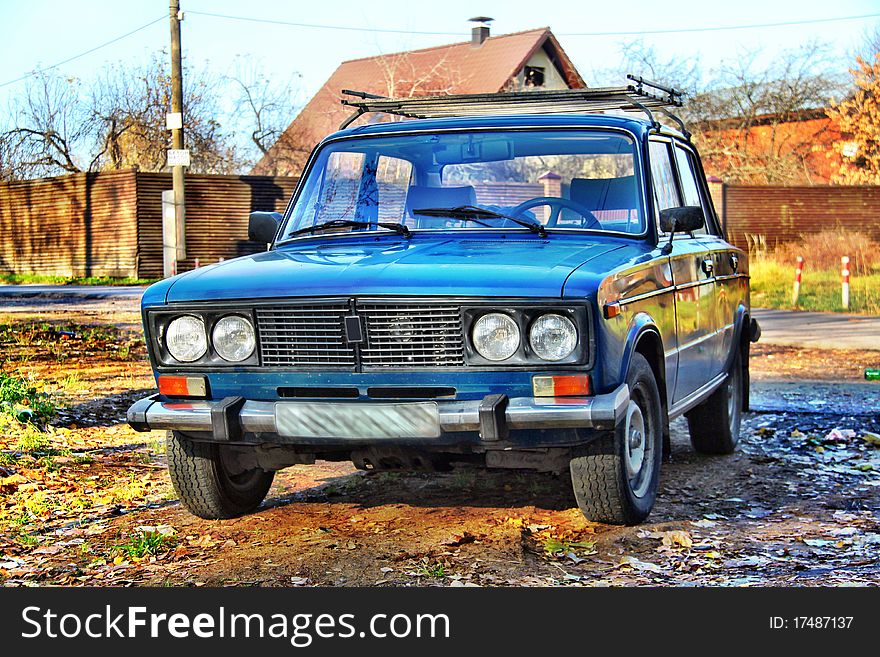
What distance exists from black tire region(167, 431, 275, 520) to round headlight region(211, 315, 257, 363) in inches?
22.2

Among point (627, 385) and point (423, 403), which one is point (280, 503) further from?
point (627, 385)

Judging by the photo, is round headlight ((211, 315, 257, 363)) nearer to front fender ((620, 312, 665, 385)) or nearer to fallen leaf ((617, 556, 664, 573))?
front fender ((620, 312, 665, 385))

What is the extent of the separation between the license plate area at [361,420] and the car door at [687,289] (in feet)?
5.73

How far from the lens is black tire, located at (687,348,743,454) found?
24.6ft

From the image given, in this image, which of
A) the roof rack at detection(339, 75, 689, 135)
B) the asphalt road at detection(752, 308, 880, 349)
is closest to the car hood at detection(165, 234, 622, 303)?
the roof rack at detection(339, 75, 689, 135)

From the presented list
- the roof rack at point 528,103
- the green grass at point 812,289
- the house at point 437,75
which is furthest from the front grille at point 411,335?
the house at point 437,75

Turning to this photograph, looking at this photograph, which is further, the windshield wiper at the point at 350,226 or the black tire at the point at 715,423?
the black tire at the point at 715,423

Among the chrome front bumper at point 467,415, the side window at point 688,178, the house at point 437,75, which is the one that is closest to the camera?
the chrome front bumper at point 467,415

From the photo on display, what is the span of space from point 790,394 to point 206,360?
646cm

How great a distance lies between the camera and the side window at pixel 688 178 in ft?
23.5

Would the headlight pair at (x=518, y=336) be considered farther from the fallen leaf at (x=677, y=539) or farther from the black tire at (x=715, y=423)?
the black tire at (x=715, y=423)

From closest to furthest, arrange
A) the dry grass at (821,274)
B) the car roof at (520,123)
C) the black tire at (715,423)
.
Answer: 1. the car roof at (520,123)
2. the black tire at (715,423)
3. the dry grass at (821,274)

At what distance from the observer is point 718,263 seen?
7.34 m

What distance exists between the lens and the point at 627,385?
5.01m
